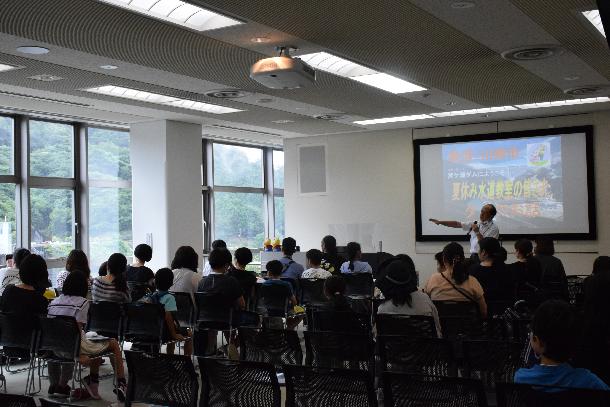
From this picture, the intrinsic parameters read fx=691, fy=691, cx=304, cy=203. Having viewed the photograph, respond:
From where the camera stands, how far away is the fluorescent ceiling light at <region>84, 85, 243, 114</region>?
9016mm

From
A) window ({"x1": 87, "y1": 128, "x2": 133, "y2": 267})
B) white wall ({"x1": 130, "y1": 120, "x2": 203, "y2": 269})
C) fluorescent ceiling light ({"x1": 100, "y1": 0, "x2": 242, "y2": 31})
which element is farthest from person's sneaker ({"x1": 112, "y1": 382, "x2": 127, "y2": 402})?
window ({"x1": 87, "y1": 128, "x2": 133, "y2": 267})

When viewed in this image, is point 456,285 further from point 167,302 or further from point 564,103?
point 564,103

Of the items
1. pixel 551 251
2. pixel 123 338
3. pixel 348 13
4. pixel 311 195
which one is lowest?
pixel 123 338

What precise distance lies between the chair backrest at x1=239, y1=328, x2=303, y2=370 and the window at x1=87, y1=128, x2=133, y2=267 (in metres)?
8.31

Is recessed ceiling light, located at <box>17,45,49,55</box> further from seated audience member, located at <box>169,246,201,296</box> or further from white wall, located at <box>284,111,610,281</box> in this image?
white wall, located at <box>284,111,610,281</box>

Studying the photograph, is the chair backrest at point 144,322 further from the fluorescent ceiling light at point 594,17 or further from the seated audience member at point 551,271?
the fluorescent ceiling light at point 594,17

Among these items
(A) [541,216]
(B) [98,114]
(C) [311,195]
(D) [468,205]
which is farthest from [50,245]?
(A) [541,216]

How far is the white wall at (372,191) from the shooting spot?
12875mm

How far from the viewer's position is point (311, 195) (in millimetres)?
14117

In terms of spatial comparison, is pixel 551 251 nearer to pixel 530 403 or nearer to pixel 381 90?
pixel 381 90

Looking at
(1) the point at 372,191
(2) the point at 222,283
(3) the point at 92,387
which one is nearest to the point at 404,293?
(2) the point at 222,283

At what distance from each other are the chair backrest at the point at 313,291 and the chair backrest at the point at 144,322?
2088mm

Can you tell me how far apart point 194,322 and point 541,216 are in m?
7.51

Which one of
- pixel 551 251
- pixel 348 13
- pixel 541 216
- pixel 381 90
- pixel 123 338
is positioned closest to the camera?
pixel 348 13
